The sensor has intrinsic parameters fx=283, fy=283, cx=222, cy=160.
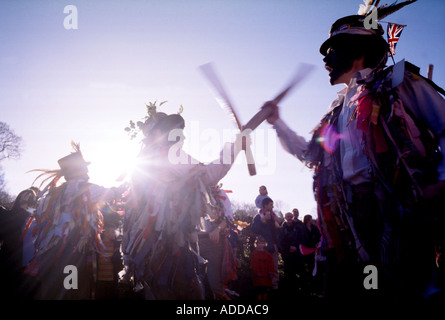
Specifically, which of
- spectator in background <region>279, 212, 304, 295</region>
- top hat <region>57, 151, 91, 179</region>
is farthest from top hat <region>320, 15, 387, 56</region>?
spectator in background <region>279, 212, 304, 295</region>

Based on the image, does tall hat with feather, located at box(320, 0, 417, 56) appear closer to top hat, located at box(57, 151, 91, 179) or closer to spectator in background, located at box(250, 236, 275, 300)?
top hat, located at box(57, 151, 91, 179)

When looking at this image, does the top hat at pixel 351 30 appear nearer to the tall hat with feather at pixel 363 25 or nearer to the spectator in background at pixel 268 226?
the tall hat with feather at pixel 363 25

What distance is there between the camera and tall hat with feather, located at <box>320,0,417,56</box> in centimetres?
181

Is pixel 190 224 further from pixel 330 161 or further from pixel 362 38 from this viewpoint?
pixel 362 38

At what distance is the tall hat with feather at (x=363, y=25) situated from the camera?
1812mm

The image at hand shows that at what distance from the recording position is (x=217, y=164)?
2.44 metres

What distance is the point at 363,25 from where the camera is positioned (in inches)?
74.2

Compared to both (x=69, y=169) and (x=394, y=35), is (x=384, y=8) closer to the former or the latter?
(x=394, y=35)

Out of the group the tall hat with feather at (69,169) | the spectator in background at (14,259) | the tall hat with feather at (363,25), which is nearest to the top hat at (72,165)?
the tall hat with feather at (69,169)

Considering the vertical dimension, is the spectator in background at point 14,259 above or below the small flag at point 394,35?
below

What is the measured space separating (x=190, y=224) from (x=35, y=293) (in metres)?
3.04

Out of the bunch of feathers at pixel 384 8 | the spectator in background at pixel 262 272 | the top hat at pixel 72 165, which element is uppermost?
the top hat at pixel 72 165

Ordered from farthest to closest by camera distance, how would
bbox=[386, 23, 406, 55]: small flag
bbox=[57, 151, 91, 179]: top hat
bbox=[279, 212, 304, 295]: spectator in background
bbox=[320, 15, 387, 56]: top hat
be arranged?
bbox=[279, 212, 304, 295]: spectator in background, bbox=[57, 151, 91, 179]: top hat, bbox=[386, 23, 406, 55]: small flag, bbox=[320, 15, 387, 56]: top hat

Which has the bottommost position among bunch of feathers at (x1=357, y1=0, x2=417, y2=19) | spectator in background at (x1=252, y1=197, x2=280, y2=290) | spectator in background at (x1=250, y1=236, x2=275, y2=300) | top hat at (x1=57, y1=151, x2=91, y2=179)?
spectator in background at (x1=250, y1=236, x2=275, y2=300)
